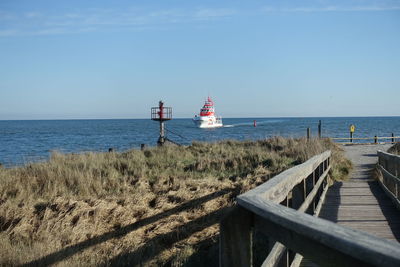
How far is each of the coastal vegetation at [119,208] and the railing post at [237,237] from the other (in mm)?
3281

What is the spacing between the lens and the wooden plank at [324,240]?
4.31 ft

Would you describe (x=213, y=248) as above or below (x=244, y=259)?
below

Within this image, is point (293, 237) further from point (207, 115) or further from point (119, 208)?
point (207, 115)

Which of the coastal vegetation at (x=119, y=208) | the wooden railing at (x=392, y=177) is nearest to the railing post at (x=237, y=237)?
the coastal vegetation at (x=119, y=208)

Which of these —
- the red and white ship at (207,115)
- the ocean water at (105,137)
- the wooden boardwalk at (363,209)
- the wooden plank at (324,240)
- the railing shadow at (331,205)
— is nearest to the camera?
the wooden plank at (324,240)

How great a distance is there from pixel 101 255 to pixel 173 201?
11.2 ft

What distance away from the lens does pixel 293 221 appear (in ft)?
5.83

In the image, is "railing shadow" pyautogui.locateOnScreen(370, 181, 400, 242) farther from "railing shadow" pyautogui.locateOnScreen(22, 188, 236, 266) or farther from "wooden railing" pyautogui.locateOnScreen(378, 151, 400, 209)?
"railing shadow" pyautogui.locateOnScreen(22, 188, 236, 266)

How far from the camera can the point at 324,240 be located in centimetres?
154

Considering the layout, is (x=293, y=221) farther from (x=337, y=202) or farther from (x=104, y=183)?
(x=104, y=183)

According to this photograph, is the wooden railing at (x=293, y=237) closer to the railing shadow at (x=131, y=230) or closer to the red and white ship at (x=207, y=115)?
the railing shadow at (x=131, y=230)

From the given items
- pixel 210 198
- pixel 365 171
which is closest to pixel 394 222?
pixel 210 198

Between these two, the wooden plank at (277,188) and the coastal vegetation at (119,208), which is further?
the coastal vegetation at (119,208)

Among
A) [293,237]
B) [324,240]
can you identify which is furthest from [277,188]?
[324,240]
